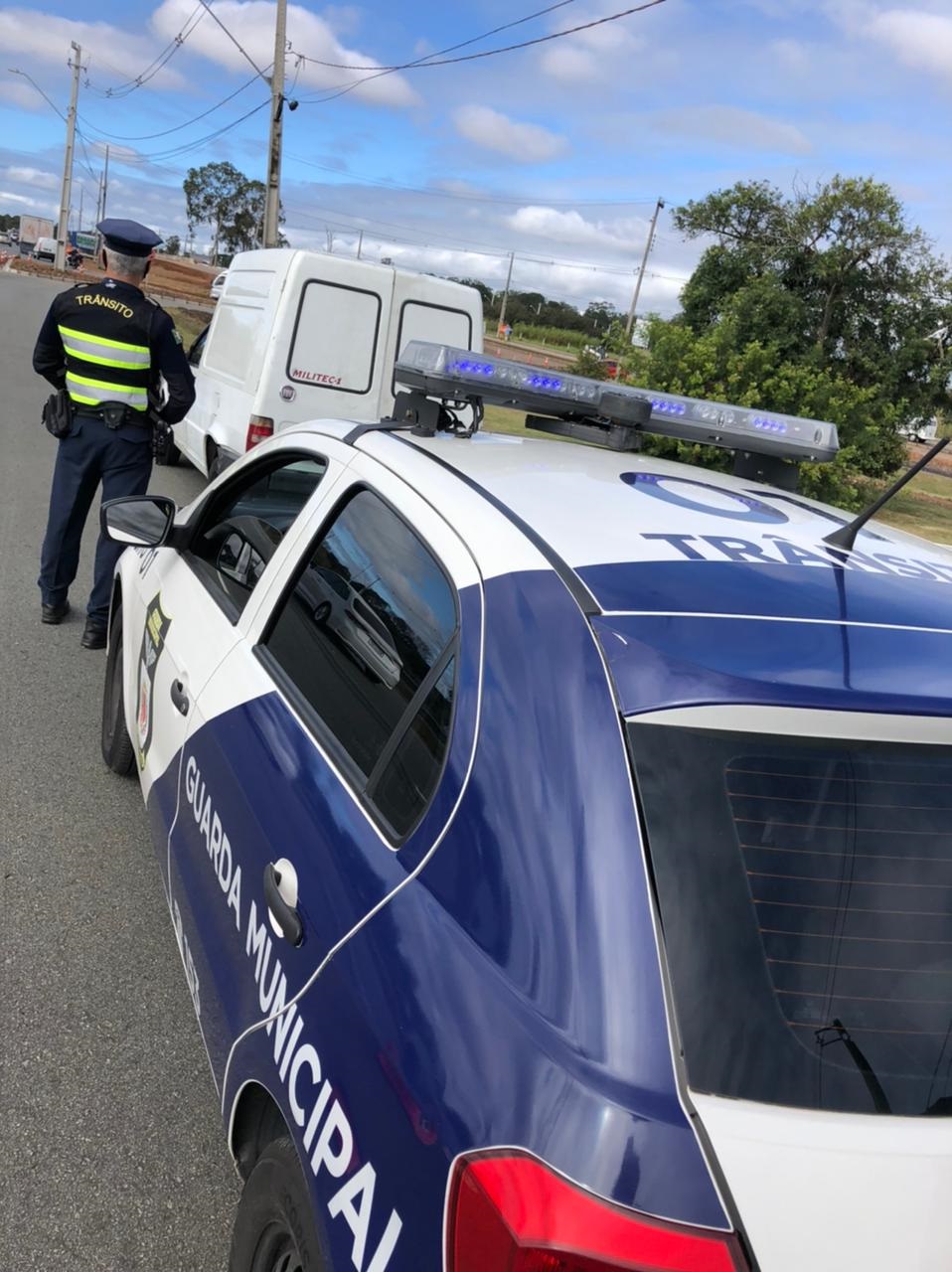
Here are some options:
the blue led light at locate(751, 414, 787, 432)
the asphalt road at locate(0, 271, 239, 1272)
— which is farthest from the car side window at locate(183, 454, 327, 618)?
the blue led light at locate(751, 414, 787, 432)

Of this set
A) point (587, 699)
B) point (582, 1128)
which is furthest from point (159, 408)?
point (582, 1128)

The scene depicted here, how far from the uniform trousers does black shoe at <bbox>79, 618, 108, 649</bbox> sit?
0.02m

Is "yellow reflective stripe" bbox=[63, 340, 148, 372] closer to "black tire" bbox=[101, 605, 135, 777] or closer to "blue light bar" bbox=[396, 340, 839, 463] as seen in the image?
"black tire" bbox=[101, 605, 135, 777]

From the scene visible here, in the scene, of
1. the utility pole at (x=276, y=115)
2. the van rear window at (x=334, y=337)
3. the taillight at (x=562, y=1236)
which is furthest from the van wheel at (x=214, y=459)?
the utility pole at (x=276, y=115)

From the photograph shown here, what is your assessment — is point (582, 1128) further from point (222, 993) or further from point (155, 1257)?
point (155, 1257)

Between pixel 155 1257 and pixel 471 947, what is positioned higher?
pixel 471 947

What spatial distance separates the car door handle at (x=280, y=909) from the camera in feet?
5.41

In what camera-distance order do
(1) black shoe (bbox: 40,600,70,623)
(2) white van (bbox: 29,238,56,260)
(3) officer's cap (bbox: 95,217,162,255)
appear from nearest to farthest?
(3) officer's cap (bbox: 95,217,162,255), (1) black shoe (bbox: 40,600,70,623), (2) white van (bbox: 29,238,56,260)

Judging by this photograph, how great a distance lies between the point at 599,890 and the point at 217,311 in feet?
27.8

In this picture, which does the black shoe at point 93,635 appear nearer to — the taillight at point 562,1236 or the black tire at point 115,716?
the black tire at point 115,716

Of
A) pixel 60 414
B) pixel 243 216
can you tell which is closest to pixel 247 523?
pixel 60 414

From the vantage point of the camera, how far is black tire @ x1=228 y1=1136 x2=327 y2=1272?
4.79 ft

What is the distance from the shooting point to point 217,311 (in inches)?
344

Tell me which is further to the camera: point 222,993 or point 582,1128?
point 222,993
